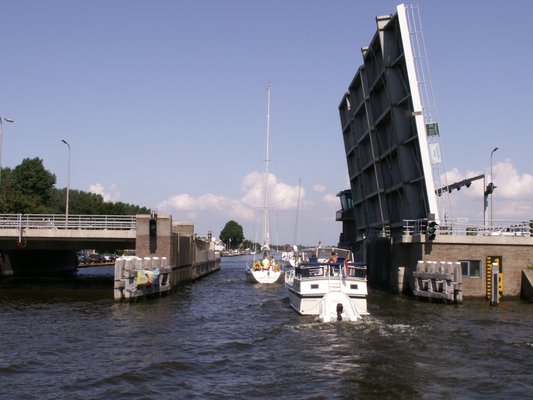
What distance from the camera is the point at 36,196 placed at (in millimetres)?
85125

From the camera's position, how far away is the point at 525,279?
3325cm

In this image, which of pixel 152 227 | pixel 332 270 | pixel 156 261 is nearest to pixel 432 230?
pixel 332 270

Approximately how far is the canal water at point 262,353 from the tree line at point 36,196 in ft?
151

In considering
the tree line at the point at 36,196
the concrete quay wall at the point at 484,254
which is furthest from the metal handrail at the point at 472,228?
the tree line at the point at 36,196

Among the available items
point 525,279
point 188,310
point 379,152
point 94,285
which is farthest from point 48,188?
point 525,279

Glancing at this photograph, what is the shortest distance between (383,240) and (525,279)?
11.8 m

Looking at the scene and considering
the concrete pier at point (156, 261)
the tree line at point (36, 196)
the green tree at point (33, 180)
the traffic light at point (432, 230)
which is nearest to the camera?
the concrete pier at point (156, 261)

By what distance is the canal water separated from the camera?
14.5 meters

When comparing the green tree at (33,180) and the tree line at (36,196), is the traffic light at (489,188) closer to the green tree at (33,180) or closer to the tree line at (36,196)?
the tree line at (36,196)

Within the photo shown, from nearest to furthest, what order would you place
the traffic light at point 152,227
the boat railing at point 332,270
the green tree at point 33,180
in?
the boat railing at point 332,270 < the traffic light at point 152,227 < the green tree at point 33,180

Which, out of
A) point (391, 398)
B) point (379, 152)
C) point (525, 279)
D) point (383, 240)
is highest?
point (379, 152)

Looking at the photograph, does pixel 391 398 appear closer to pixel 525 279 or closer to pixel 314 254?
pixel 525 279

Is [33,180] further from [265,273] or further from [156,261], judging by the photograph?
[156,261]

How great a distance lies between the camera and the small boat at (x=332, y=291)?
950 inches
